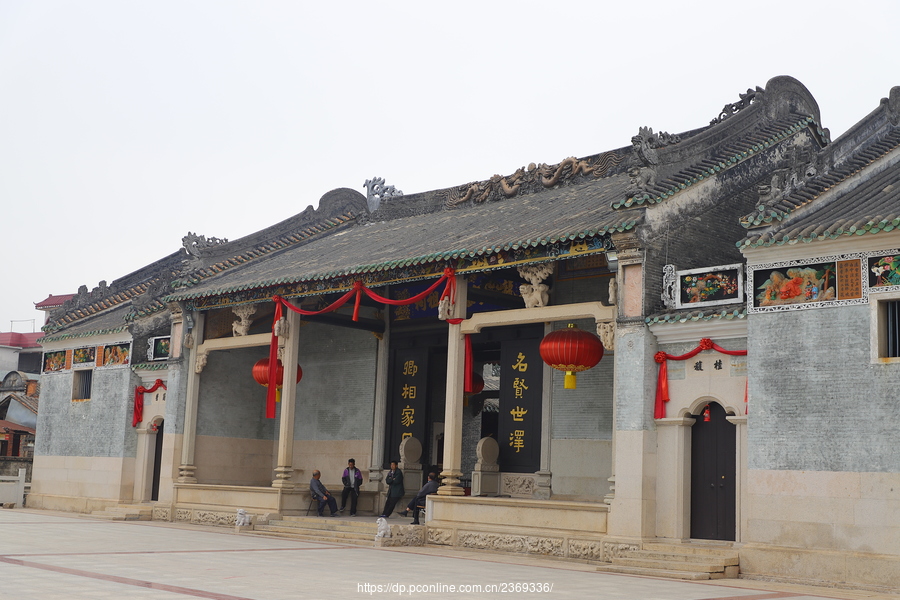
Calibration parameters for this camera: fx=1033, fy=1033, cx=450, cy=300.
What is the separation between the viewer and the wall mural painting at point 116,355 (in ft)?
69.4

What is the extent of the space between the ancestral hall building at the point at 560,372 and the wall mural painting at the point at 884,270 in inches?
0.8

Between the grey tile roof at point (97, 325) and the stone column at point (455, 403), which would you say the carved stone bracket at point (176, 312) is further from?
the stone column at point (455, 403)

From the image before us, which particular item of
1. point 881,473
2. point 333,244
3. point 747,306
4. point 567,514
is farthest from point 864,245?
point 333,244

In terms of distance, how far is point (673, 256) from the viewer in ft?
44.5

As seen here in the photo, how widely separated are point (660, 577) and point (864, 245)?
13.8ft

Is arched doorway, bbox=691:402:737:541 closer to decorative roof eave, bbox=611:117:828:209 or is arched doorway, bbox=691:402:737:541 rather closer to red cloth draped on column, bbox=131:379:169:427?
decorative roof eave, bbox=611:117:828:209

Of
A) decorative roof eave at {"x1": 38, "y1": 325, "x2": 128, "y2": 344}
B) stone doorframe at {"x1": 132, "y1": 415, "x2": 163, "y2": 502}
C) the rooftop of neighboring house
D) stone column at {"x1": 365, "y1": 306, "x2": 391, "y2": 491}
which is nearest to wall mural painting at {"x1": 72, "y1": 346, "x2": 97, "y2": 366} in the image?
decorative roof eave at {"x1": 38, "y1": 325, "x2": 128, "y2": 344}

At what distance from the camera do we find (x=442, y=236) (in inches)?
676

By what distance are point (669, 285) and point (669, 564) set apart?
3497 millimetres

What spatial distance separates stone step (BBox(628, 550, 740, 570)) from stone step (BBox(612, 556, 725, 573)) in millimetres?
46

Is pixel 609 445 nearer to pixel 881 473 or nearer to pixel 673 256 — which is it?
pixel 673 256

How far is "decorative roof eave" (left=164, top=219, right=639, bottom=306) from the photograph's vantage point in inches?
535

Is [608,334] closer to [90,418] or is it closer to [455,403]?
Result: [455,403]

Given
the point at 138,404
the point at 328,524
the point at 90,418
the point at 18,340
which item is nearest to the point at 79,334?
the point at 90,418
